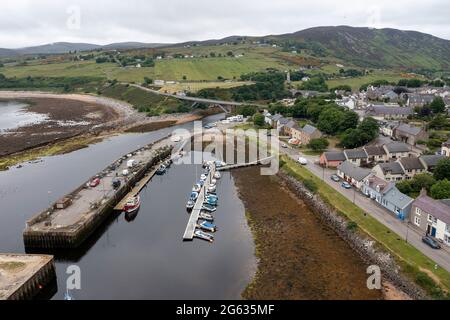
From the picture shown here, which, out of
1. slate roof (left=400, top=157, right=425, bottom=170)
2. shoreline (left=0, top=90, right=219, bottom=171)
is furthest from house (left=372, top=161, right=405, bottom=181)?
shoreline (left=0, top=90, right=219, bottom=171)

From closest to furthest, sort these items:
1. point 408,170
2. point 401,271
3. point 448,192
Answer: point 401,271 → point 448,192 → point 408,170

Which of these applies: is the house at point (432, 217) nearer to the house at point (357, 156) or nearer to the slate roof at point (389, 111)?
the house at point (357, 156)

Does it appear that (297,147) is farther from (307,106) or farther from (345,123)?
(307,106)

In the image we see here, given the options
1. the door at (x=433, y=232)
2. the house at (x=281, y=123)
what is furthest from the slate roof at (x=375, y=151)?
the house at (x=281, y=123)

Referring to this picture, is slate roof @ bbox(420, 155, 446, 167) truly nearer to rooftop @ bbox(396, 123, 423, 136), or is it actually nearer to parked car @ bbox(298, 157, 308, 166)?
parked car @ bbox(298, 157, 308, 166)

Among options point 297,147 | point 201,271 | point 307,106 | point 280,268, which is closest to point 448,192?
point 280,268

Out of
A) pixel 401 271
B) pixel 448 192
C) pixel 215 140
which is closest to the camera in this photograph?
pixel 401 271

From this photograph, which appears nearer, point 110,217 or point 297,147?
point 110,217

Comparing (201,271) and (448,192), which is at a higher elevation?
(448,192)
